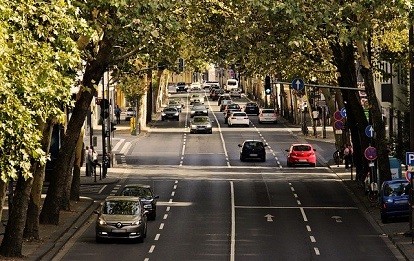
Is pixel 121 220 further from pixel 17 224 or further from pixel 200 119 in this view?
pixel 200 119

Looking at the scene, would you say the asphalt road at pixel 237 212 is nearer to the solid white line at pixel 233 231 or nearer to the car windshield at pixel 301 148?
the solid white line at pixel 233 231

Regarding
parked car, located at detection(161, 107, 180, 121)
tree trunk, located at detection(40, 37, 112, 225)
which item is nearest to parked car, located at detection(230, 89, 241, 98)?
parked car, located at detection(161, 107, 180, 121)

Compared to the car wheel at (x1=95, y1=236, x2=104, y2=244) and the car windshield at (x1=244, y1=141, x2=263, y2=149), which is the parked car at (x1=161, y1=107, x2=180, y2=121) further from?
the car wheel at (x1=95, y1=236, x2=104, y2=244)

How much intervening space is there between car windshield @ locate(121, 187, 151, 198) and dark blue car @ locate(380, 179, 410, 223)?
8.94m

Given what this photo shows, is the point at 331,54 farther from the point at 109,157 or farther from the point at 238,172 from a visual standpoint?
the point at 109,157

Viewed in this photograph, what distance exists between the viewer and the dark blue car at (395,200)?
48.1m

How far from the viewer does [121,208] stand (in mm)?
43656

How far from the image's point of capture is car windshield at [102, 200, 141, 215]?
43.4 meters

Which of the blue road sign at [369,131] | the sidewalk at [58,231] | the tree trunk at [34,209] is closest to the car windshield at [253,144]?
the sidewalk at [58,231]

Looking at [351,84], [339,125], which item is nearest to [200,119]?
[339,125]

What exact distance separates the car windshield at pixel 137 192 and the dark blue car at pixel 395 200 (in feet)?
29.3

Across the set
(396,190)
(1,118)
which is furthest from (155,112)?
(1,118)

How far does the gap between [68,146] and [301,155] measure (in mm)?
31750

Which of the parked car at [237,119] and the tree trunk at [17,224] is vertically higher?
the parked car at [237,119]
